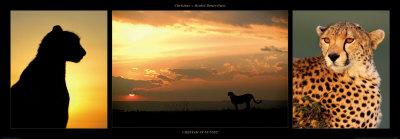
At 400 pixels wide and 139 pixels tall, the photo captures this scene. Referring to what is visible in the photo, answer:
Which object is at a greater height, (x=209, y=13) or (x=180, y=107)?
(x=209, y=13)

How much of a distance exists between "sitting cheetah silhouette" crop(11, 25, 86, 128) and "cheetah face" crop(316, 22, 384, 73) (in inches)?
128

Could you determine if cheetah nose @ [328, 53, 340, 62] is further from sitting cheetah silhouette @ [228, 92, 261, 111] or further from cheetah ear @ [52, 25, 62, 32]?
cheetah ear @ [52, 25, 62, 32]

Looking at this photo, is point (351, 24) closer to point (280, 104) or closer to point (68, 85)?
point (280, 104)

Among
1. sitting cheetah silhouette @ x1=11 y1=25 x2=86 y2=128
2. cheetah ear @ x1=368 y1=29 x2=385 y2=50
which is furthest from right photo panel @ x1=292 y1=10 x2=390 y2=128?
sitting cheetah silhouette @ x1=11 y1=25 x2=86 y2=128

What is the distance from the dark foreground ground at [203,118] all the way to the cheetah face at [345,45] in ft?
3.09

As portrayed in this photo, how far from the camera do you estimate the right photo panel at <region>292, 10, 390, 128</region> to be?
13.3 m

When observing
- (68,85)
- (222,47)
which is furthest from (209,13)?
(68,85)

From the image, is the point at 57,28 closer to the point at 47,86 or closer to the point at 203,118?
the point at 47,86

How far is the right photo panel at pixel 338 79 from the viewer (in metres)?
13.3

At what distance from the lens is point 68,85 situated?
13344mm

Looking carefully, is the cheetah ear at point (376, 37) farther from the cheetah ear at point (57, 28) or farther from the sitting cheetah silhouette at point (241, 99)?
the cheetah ear at point (57, 28)

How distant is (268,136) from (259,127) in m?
0.17

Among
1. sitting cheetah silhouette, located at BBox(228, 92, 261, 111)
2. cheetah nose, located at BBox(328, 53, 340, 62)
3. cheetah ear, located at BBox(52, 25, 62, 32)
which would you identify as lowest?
sitting cheetah silhouette, located at BBox(228, 92, 261, 111)
